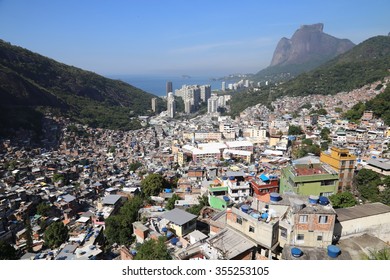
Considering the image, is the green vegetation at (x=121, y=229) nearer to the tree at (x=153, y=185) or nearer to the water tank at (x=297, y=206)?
the tree at (x=153, y=185)

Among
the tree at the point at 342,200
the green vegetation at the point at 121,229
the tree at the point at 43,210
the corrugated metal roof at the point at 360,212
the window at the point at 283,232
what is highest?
the corrugated metal roof at the point at 360,212

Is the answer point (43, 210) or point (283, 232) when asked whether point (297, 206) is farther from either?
point (43, 210)

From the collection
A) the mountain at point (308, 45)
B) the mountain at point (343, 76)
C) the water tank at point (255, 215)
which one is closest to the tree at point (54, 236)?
the water tank at point (255, 215)

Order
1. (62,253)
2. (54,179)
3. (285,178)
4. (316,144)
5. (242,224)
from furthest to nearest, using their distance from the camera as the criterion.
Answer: (316,144), (54,179), (285,178), (62,253), (242,224)

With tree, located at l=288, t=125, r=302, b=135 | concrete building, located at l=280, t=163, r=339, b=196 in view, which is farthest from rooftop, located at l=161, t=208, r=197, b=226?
tree, located at l=288, t=125, r=302, b=135

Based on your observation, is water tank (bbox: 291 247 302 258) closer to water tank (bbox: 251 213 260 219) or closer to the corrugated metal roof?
water tank (bbox: 251 213 260 219)

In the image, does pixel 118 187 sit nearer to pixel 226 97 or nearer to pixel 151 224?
pixel 151 224
